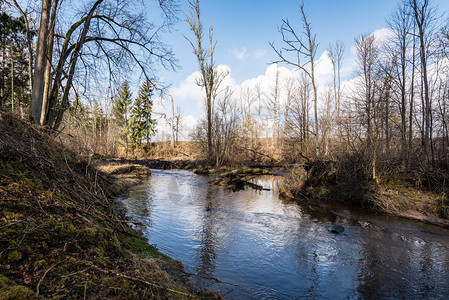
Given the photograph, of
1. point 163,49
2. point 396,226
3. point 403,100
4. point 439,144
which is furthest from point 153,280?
point 403,100

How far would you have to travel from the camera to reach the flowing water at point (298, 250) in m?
4.38

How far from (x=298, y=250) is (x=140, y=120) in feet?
128

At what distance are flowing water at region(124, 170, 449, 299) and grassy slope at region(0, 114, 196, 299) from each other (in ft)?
4.12

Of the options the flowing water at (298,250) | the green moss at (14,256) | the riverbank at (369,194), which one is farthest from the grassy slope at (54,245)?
the riverbank at (369,194)

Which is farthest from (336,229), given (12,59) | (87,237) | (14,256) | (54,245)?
(12,59)

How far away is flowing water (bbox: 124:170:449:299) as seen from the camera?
438cm

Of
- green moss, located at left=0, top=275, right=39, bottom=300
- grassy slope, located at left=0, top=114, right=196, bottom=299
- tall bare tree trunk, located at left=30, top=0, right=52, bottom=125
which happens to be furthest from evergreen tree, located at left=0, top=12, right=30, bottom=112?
green moss, located at left=0, top=275, right=39, bottom=300

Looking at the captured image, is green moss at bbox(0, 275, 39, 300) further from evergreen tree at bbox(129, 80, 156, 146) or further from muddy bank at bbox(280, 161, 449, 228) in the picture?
evergreen tree at bbox(129, 80, 156, 146)

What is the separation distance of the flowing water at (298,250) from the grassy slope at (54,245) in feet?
4.12

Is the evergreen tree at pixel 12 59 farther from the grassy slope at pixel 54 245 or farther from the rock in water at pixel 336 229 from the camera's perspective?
the rock in water at pixel 336 229

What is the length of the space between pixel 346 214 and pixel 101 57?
38.7ft

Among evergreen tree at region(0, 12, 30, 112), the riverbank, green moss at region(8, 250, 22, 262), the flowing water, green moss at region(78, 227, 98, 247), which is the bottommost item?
the flowing water

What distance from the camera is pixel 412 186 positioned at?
34.4 ft

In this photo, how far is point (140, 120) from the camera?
4081cm
